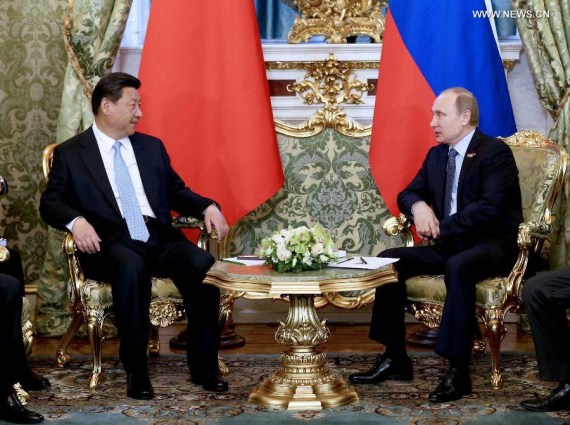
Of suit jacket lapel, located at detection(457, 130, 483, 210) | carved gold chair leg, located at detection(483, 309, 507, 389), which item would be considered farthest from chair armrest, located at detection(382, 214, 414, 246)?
carved gold chair leg, located at detection(483, 309, 507, 389)

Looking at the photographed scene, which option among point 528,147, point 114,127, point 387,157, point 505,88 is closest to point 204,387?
point 114,127

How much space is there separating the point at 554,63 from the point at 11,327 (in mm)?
3144

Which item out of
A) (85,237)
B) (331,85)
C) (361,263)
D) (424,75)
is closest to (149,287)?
(85,237)

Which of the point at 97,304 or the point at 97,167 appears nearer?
the point at 97,304

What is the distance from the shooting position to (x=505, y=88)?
17.0 ft

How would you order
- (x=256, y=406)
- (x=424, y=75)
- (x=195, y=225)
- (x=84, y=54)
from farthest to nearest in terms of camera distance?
(x=84, y=54)
(x=424, y=75)
(x=195, y=225)
(x=256, y=406)

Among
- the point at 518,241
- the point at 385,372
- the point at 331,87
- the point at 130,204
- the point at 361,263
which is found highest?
the point at 331,87

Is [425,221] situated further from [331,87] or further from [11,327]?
[11,327]

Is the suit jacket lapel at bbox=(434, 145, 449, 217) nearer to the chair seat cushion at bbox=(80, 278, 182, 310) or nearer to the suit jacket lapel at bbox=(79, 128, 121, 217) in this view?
the chair seat cushion at bbox=(80, 278, 182, 310)

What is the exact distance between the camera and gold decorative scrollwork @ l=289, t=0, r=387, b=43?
5.54 m

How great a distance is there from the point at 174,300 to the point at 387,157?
1455 mm

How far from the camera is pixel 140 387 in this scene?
13.3ft

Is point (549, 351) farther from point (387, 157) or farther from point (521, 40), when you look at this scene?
point (521, 40)

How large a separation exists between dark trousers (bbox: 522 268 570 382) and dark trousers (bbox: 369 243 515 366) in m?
0.31
